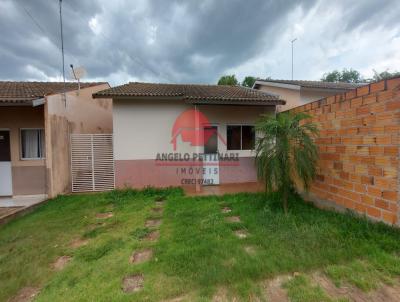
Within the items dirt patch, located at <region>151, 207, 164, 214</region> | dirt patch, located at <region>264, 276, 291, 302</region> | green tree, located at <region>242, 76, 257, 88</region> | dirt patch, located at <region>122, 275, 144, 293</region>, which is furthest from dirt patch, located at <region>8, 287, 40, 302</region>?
green tree, located at <region>242, 76, 257, 88</region>

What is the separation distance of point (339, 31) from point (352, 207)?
914cm

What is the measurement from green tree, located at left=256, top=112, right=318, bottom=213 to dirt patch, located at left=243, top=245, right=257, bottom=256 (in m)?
1.62

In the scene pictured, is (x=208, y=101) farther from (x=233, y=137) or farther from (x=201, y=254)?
(x=201, y=254)

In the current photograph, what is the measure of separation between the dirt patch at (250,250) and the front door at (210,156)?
173 inches

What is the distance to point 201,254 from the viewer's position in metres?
2.83

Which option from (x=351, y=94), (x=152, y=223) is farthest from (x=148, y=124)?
(x=351, y=94)

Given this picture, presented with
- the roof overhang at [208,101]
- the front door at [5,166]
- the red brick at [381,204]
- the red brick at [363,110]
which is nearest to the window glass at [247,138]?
the roof overhang at [208,101]

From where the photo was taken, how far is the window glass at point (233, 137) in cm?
748

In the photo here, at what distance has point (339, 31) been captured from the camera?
28.6ft

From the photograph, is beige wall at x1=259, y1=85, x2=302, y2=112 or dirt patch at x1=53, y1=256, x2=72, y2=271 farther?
beige wall at x1=259, y1=85, x2=302, y2=112

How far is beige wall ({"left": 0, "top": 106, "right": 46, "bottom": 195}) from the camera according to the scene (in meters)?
6.36

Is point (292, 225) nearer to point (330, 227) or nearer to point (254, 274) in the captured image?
point (330, 227)

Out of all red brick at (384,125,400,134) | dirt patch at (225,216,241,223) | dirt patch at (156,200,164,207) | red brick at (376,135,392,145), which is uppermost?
red brick at (384,125,400,134)

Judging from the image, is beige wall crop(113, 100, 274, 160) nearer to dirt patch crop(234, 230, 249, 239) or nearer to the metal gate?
the metal gate
